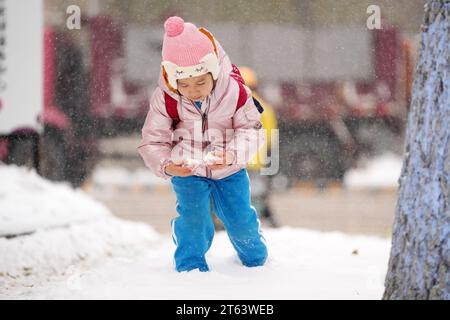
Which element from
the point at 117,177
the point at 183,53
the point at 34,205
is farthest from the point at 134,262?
the point at 117,177

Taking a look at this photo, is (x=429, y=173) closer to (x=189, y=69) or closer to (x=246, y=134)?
(x=246, y=134)

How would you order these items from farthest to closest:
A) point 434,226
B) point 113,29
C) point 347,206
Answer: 1. point 113,29
2. point 347,206
3. point 434,226

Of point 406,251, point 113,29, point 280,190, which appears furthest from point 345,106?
point 406,251

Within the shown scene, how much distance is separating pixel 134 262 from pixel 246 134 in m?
1.23

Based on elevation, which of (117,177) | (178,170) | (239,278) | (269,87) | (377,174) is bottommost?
(377,174)

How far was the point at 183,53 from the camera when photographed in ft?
9.61

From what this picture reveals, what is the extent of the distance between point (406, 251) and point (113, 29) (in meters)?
7.95

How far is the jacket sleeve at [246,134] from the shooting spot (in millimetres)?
3055

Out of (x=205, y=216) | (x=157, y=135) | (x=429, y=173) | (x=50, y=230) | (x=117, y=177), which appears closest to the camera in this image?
(x=429, y=173)

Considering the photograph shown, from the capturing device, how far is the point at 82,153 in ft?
34.2

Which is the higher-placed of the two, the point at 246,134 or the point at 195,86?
the point at 195,86

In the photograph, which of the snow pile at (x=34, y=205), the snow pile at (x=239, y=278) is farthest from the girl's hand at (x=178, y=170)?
the snow pile at (x=34, y=205)

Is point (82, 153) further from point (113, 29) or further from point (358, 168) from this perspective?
point (358, 168)

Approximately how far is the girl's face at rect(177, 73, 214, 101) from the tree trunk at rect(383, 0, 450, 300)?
963 millimetres
